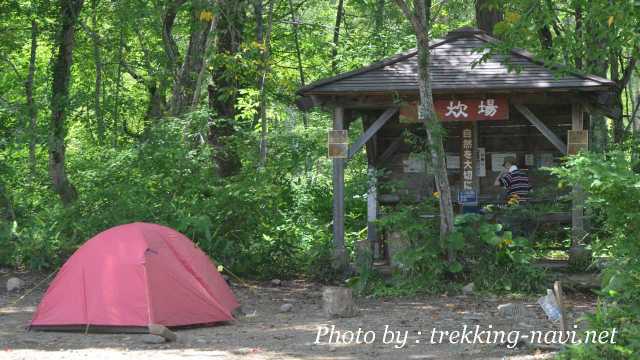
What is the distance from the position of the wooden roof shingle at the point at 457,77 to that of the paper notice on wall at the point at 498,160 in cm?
207

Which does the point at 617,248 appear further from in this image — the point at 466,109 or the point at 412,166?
the point at 412,166

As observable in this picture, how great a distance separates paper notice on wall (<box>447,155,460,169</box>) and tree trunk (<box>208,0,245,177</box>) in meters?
3.93

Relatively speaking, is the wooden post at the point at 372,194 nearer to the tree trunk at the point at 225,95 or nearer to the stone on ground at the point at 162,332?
the tree trunk at the point at 225,95

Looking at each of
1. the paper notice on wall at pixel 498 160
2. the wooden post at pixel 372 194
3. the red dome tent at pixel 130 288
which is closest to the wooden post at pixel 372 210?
the wooden post at pixel 372 194

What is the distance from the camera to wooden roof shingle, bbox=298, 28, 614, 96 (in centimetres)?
1234

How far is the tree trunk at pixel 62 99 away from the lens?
1511 centimetres

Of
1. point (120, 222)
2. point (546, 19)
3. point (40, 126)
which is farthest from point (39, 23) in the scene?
point (546, 19)

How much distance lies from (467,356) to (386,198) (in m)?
6.65

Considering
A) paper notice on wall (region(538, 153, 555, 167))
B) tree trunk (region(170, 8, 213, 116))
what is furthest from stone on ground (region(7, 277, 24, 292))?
paper notice on wall (region(538, 153, 555, 167))

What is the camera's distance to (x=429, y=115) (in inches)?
465

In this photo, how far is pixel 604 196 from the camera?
6.94m

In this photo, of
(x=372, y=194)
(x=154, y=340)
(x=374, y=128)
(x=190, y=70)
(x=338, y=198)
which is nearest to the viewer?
(x=154, y=340)

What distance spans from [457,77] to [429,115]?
139 cm

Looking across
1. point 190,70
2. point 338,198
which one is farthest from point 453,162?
point 190,70
